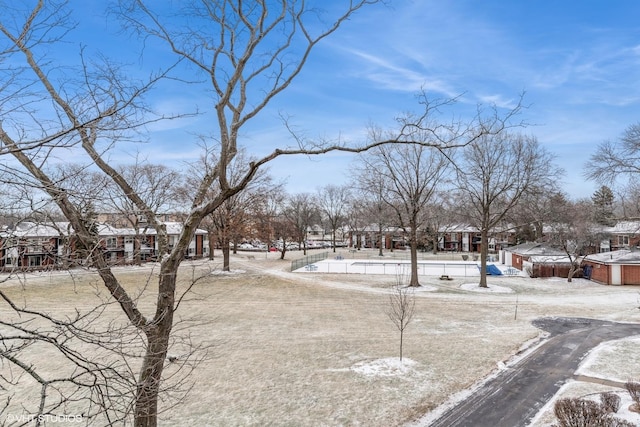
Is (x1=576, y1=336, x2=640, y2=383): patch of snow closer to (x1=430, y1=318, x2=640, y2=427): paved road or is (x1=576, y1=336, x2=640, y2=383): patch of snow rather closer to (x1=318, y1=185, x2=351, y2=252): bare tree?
(x1=430, y1=318, x2=640, y2=427): paved road

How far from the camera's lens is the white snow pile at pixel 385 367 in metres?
11.4

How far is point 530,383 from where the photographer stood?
35.4ft

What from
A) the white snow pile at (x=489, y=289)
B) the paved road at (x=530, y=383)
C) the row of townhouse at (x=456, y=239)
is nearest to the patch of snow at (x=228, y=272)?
the white snow pile at (x=489, y=289)

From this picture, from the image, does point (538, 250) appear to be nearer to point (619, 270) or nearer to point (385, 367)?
point (619, 270)

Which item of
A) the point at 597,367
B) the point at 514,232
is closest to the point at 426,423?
the point at 597,367

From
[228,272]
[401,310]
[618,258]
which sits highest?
[618,258]

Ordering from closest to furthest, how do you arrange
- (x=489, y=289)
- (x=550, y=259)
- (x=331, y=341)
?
(x=331, y=341) < (x=489, y=289) < (x=550, y=259)

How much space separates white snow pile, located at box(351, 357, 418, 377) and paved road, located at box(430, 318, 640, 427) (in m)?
2.18

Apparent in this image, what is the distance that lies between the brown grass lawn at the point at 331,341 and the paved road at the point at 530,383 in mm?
633

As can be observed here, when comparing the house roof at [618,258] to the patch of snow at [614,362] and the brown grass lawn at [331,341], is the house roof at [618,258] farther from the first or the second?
the patch of snow at [614,362]

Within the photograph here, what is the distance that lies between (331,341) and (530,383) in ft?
21.7

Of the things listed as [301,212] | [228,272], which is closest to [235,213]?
[228,272]

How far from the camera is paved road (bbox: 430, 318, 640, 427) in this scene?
349 inches

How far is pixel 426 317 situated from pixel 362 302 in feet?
15.6
